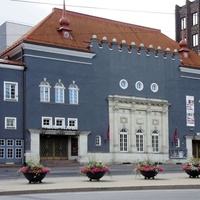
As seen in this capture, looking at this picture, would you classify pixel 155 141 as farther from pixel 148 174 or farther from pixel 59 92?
pixel 148 174

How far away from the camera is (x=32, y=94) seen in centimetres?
4919

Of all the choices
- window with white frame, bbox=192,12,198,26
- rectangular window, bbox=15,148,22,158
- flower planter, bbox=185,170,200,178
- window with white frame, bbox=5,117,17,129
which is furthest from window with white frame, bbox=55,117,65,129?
window with white frame, bbox=192,12,198,26

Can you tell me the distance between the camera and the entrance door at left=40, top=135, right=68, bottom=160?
4975cm

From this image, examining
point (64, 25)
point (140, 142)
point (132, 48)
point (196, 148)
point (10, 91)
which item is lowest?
point (196, 148)

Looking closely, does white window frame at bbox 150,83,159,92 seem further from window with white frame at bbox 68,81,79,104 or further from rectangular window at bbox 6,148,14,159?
rectangular window at bbox 6,148,14,159

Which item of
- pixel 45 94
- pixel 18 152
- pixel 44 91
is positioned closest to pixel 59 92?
pixel 45 94

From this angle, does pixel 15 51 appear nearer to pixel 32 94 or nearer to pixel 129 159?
pixel 32 94

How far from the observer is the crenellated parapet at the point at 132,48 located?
55.0 m

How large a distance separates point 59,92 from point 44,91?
1751mm

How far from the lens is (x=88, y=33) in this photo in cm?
5706

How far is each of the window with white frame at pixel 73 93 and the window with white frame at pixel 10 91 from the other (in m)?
6.30

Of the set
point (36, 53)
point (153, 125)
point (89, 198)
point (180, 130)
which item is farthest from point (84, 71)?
point (89, 198)

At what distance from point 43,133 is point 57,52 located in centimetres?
886

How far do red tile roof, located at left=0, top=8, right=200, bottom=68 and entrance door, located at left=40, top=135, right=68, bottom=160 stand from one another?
9752 mm
